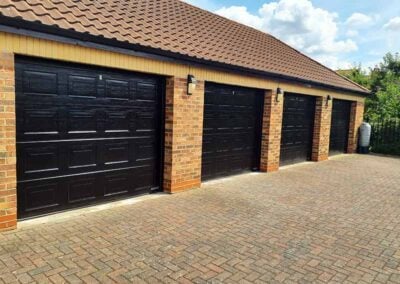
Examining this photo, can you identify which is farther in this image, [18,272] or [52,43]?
[52,43]

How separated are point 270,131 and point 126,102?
4.67 m

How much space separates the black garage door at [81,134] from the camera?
4867 millimetres

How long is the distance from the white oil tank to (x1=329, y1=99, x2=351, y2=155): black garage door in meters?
0.74

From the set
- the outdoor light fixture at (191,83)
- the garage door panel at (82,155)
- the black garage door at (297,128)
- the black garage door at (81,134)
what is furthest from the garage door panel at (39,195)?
the black garage door at (297,128)

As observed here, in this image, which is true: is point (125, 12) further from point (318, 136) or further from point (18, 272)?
point (318, 136)

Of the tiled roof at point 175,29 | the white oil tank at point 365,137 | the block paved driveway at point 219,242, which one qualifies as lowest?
the block paved driveway at point 219,242

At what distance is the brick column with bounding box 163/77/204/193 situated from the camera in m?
6.71

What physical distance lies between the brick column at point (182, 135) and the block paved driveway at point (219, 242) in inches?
15.4

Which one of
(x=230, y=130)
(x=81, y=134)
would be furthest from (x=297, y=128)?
(x=81, y=134)

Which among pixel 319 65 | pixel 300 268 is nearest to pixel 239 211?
pixel 300 268

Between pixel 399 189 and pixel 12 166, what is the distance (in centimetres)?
811

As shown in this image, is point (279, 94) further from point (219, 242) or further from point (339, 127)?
point (219, 242)

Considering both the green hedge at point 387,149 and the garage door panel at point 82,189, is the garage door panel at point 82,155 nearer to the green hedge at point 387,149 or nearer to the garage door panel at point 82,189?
the garage door panel at point 82,189

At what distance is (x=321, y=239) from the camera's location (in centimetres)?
472
